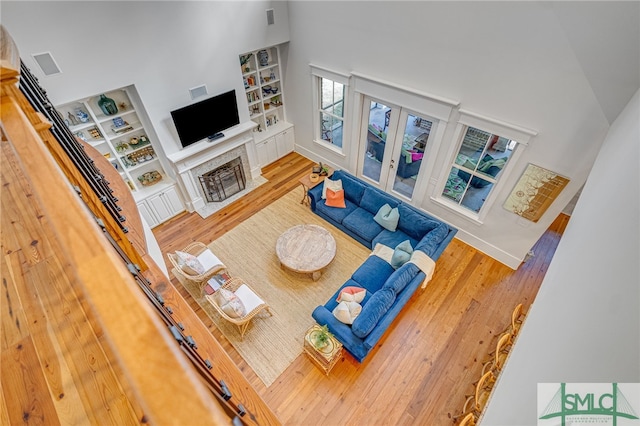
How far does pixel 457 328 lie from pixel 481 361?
1.47ft

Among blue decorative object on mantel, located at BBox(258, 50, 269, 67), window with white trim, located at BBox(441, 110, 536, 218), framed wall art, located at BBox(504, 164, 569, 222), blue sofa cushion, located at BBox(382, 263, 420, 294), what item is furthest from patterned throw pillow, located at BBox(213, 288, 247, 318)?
blue decorative object on mantel, located at BBox(258, 50, 269, 67)

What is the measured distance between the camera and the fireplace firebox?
A: 553 cm

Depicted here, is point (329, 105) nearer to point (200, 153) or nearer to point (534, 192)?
point (200, 153)

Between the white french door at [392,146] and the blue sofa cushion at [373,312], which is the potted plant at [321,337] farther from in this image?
the white french door at [392,146]

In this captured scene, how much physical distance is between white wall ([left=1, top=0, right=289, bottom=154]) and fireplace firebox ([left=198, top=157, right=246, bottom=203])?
2.85 ft

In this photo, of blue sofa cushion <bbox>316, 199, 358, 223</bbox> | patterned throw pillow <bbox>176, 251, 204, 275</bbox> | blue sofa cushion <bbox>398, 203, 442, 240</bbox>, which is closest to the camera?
patterned throw pillow <bbox>176, 251, 204, 275</bbox>

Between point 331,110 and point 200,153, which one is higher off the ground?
point 331,110

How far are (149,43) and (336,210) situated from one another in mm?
3681

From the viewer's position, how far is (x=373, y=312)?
3344 mm

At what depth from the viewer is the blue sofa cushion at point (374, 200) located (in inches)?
190

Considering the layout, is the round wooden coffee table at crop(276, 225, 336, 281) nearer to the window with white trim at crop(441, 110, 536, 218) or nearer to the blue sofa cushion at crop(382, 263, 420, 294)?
the blue sofa cushion at crop(382, 263, 420, 294)

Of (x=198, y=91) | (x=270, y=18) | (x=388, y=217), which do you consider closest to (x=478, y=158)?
(x=388, y=217)

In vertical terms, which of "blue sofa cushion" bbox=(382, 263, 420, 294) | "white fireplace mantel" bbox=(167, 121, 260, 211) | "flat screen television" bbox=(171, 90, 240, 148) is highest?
"flat screen television" bbox=(171, 90, 240, 148)

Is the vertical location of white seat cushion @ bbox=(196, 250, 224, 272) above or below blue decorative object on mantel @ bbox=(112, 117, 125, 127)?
below
